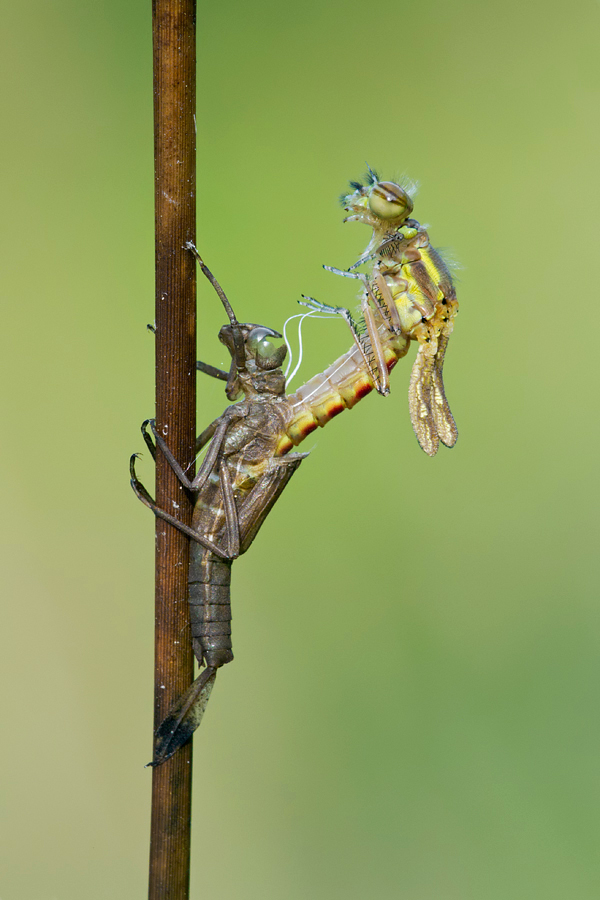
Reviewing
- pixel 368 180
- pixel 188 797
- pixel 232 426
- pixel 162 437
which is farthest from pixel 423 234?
pixel 188 797

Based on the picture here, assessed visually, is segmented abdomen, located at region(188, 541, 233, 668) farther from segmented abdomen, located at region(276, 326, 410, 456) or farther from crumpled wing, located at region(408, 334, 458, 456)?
crumpled wing, located at region(408, 334, 458, 456)

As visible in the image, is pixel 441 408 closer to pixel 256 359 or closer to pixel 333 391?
pixel 333 391

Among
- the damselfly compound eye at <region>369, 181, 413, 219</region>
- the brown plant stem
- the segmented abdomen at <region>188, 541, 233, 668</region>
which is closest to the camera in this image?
the brown plant stem

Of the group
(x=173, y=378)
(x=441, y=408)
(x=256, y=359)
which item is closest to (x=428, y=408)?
(x=441, y=408)

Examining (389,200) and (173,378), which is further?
(389,200)

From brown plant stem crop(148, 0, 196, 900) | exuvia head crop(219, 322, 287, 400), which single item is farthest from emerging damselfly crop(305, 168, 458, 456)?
brown plant stem crop(148, 0, 196, 900)

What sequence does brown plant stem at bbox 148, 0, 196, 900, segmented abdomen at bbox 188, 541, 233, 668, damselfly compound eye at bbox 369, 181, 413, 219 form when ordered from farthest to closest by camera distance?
damselfly compound eye at bbox 369, 181, 413, 219 → segmented abdomen at bbox 188, 541, 233, 668 → brown plant stem at bbox 148, 0, 196, 900

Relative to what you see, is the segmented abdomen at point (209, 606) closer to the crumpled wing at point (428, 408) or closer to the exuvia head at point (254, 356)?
the exuvia head at point (254, 356)
